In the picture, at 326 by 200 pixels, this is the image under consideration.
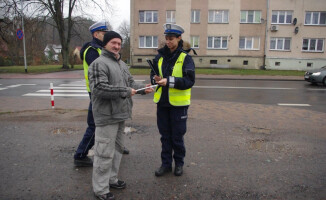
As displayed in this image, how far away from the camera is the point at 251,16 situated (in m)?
28.5

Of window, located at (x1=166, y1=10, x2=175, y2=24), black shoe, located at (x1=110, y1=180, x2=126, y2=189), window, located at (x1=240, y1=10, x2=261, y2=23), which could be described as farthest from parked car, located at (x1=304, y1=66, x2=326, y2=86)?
window, located at (x1=166, y1=10, x2=175, y2=24)

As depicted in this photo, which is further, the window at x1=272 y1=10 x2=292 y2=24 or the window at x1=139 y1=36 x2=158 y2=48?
the window at x1=139 y1=36 x2=158 y2=48

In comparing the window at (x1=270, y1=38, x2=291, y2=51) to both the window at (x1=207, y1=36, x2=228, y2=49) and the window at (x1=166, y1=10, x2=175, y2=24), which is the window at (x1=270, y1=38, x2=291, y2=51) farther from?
the window at (x1=166, y1=10, x2=175, y2=24)

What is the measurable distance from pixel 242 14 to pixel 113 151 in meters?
28.9

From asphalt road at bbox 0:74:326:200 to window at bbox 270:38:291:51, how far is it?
23.6 m

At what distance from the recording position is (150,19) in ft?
96.3

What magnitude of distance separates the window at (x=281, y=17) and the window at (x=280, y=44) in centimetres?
192

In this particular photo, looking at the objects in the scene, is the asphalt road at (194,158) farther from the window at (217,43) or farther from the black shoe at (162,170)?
the window at (217,43)

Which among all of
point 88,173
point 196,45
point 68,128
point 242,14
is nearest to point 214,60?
point 196,45

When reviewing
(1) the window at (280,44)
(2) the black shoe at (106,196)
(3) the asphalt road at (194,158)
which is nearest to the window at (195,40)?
(1) the window at (280,44)

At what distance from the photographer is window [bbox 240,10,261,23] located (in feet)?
93.1

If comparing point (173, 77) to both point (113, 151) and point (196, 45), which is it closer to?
point (113, 151)

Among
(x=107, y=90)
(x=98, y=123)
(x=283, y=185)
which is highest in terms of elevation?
(x=107, y=90)

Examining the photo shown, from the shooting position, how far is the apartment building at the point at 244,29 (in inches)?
1107
